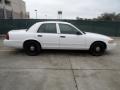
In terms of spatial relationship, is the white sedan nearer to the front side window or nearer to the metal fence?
the front side window

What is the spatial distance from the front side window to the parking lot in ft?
3.60

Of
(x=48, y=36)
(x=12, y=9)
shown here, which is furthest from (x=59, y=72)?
(x=12, y=9)

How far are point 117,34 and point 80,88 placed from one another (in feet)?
36.3

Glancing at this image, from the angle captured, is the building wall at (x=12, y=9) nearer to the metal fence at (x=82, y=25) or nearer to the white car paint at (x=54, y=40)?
the metal fence at (x=82, y=25)

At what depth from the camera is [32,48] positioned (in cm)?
743

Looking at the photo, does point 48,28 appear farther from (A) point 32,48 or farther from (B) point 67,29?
(A) point 32,48

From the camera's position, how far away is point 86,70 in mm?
5480

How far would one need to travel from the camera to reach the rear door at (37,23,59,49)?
7.36m

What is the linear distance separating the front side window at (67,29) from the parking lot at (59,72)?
1098mm

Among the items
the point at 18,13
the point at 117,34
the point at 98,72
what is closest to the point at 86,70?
the point at 98,72

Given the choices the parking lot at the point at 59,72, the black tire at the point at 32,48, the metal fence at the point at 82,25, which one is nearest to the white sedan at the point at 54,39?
the black tire at the point at 32,48

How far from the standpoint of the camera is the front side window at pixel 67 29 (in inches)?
293

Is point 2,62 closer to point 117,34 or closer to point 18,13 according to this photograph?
point 117,34

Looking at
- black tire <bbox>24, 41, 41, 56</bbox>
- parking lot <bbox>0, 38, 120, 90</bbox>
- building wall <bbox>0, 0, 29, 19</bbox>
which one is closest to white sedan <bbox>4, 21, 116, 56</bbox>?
black tire <bbox>24, 41, 41, 56</bbox>
